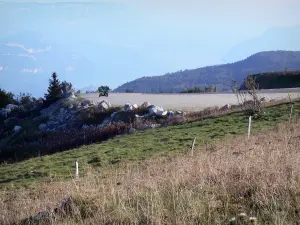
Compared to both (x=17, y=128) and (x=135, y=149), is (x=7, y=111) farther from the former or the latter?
(x=135, y=149)

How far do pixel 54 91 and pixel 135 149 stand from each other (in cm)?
3117

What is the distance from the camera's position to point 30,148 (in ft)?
84.7

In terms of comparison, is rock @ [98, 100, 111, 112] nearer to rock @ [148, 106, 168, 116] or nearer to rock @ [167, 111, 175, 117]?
rock @ [148, 106, 168, 116]

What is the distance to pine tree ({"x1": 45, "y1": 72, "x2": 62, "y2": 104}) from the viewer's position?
42956 mm

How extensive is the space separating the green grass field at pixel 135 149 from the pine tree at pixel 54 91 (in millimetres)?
25408

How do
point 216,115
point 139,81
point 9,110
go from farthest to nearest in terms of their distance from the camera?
Answer: point 139,81 → point 9,110 → point 216,115

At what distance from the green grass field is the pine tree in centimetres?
2541

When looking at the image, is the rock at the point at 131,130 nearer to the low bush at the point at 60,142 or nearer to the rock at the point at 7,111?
the low bush at the point at 60,142

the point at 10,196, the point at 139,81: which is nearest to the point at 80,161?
the point at 10,196

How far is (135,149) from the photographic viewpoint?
52.3 ft

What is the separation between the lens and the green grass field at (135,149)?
1355cm

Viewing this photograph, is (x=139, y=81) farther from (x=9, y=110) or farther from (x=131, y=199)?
(x=131, y=199)

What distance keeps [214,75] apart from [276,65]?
3466 centimetres

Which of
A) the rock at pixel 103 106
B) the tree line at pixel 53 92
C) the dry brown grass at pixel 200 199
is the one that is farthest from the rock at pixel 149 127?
the tree line at pixel 53 92
